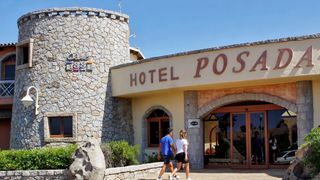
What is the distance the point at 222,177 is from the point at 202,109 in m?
4.13

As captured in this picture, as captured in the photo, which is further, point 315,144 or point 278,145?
point 278,145

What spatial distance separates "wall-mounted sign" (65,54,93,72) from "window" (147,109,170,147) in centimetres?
335

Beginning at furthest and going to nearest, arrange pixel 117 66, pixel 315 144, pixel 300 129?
pixel 117 66
pixel 300 129
pixel 315 144

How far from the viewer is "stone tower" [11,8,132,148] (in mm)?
20156

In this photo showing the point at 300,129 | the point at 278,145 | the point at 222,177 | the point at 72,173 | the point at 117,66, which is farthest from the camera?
the point at 117,66

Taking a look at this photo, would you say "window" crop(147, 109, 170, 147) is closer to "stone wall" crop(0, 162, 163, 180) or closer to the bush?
the bush

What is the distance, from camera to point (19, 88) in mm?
21359

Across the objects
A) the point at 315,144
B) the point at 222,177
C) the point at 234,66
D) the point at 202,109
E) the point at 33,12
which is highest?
the point at 33,12

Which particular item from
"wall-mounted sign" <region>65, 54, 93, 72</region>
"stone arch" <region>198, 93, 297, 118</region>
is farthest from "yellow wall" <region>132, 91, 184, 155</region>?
"wall-mounted sign" <region>65, 54, 93, 72</region>

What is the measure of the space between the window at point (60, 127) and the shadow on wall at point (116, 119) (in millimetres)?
1252

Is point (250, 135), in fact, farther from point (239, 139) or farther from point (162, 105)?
point (162, 105)

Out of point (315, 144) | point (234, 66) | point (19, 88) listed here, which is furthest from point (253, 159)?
point (19, 88)

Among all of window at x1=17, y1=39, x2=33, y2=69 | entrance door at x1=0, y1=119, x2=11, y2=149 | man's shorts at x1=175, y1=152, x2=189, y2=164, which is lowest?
man's shorts at x1=175, y1=152, x2=189, y2=164

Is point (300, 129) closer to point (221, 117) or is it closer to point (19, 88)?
point (221, 117)
